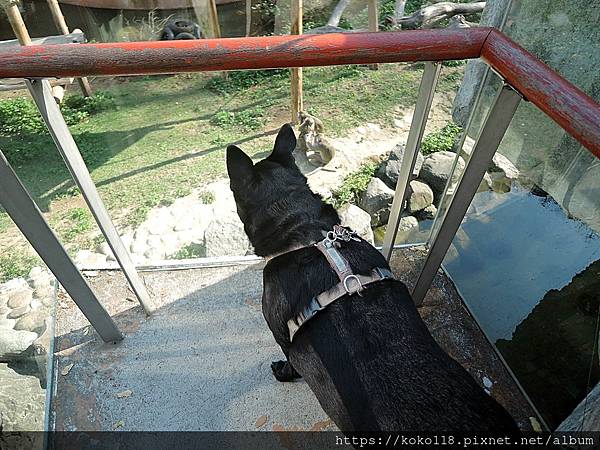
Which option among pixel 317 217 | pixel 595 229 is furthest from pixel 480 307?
pixel 317 217

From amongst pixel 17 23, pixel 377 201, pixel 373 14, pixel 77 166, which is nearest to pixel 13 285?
pixel 77 166

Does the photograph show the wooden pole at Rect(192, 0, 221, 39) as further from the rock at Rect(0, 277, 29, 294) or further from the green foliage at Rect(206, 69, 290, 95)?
the rock at Rect(0, 277, 29, 294)

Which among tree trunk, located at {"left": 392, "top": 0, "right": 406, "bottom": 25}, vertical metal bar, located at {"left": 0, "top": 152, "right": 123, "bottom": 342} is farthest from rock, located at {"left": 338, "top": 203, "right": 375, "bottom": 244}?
tree trunk, located at {"left": 392, "top": 0, "right": 406, "bottom": 25}

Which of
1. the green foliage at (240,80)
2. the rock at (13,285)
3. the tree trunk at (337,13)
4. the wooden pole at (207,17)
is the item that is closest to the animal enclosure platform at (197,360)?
the rock at (13,285)

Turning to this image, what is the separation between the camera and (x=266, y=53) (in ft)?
4.48

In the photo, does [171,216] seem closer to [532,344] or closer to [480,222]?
[480,222]

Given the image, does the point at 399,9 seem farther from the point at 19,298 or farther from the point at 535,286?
the point at 19,298

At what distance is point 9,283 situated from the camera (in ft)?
6.79

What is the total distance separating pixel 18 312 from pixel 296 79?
345 centimetres

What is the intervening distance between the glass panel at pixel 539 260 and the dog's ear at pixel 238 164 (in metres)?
1.18

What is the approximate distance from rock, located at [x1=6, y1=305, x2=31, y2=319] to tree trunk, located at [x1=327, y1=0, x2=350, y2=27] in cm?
558

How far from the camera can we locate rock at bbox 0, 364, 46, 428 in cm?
194

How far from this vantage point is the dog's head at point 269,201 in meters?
1.93

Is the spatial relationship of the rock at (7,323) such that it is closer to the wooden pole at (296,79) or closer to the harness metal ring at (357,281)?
the harness metal ring at (357,281)
